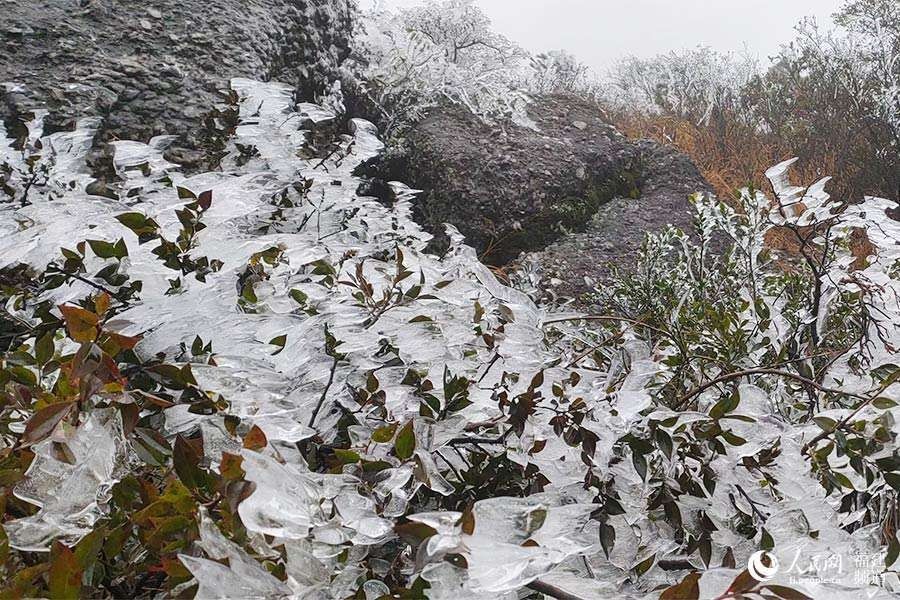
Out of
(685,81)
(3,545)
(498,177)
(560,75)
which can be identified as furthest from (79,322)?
(685,81)

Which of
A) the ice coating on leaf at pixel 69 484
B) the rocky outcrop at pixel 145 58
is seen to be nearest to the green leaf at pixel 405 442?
the ice coating on leaf at pixel 69 484

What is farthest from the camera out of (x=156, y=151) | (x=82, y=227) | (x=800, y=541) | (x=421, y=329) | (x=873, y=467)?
(x=156, y=151)

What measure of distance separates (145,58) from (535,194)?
7.59 ft

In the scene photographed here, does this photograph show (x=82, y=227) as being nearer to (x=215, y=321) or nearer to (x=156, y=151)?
(x=215, y=321)

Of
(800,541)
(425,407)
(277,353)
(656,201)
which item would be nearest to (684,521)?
(800,541)

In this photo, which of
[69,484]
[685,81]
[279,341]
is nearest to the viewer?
→ [69,484]

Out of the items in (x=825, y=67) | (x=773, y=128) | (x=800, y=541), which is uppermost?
(x=825, y=67)

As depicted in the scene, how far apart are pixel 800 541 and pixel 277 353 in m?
0.78

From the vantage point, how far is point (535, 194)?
4.16m

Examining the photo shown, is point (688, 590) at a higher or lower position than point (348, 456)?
higher

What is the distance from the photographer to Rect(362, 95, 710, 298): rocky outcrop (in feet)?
13.1

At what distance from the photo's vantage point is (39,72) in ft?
8.86

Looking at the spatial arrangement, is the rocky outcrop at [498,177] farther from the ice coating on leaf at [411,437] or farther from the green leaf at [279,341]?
the green leaf at [279,341]

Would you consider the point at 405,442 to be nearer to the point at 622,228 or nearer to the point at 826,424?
the point at 826,424
